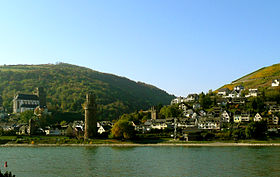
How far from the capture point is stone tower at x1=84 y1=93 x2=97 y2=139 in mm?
90250

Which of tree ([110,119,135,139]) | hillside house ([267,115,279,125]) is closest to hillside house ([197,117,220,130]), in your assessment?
hillside house ([267,115,279,125])

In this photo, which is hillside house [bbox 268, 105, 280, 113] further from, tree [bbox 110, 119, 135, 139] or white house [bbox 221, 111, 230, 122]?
tree [bbox 110, 119, 135, 139]

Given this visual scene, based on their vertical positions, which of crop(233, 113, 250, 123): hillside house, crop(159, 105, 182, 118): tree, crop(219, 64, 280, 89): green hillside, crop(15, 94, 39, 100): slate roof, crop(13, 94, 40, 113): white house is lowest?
crop(233, 113, 250, 123): hillside house

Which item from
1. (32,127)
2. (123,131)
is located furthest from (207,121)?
(32,127)

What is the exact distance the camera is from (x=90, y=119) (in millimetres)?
92250

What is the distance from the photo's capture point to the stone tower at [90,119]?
90250mm

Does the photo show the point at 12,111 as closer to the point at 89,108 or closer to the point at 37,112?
Result: the point at 37,112

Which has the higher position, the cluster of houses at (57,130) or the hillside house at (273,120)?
the hillside house at (273,120)

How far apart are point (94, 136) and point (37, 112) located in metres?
43.1

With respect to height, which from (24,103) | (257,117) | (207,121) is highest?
(24,103)

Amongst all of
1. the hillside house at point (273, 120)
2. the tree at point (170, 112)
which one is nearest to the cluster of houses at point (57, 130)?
the tree at point (170, 112)

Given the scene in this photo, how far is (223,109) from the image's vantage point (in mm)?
98062

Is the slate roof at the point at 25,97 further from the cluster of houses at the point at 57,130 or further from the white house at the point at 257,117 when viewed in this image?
the white house at the point at 257,117

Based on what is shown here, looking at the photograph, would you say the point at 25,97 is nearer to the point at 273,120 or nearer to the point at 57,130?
the point at 57,130
